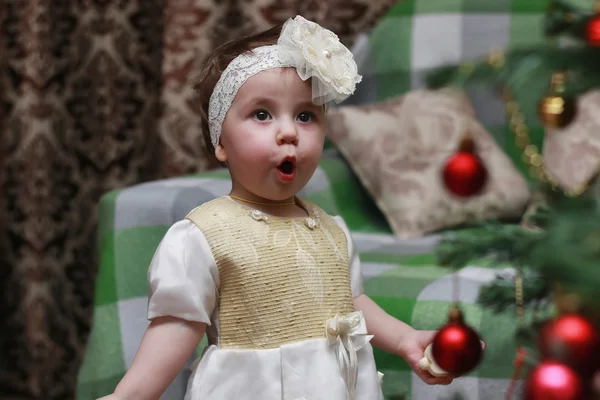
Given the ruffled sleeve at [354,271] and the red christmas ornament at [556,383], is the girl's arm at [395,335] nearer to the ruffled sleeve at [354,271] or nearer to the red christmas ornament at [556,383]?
the ruffled sleeve at [354,271]

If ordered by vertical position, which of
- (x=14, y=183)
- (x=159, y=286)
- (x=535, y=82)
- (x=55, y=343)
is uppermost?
(x=535, y=82)

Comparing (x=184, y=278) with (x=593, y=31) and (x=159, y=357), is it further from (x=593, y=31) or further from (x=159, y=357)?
(x=593, y=31)

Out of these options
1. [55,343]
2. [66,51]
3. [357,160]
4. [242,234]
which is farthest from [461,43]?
[55,343]

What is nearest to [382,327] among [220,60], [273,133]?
[273,133]

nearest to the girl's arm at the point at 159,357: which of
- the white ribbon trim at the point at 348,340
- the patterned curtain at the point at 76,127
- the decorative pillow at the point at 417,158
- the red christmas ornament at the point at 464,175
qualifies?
the white ribbon trim at the point at 348,340

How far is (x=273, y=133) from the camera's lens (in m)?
0.98

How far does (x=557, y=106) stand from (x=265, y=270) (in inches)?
17.3

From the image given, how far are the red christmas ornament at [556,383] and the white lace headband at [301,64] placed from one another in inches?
20.4

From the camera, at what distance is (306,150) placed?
999 mm

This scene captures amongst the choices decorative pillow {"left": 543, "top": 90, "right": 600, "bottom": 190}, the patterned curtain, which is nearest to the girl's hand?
decorative pillow {"left": 543, "top": 90, "right": 600, "bottom": 190}

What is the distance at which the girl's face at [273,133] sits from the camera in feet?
3.22

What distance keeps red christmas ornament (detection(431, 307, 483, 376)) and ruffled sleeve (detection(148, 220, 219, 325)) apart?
0.32 meters

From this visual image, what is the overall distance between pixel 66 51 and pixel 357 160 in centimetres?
88

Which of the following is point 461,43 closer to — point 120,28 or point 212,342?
point 120,28
